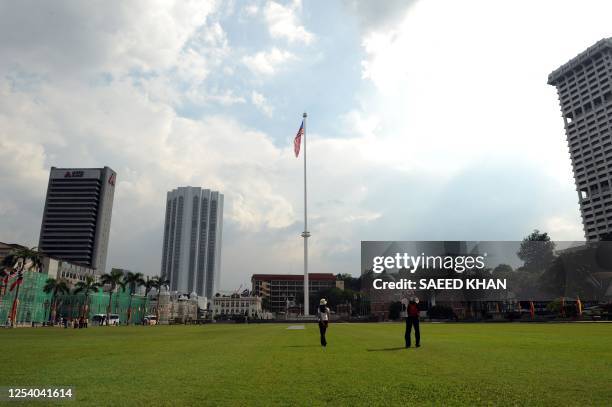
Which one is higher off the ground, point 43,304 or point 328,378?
point 43,304

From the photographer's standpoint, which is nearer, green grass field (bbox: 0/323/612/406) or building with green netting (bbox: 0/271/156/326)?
green grass field (bbox: 0/323/612/406)

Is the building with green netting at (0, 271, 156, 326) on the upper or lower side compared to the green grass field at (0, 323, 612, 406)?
upper

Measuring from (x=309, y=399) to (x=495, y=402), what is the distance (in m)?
3.00

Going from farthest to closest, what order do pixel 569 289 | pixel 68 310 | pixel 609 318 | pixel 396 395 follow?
pixel 68 310
pixel 569 289
pixel 609 318
pixel 396 395

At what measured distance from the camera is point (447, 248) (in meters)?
89.8

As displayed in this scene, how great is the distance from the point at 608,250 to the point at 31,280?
133 metres

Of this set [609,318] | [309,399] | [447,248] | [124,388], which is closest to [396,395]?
[309,399]

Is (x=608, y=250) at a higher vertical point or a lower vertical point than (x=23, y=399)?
Answer: higher

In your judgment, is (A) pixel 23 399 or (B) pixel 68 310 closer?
(A) pixel 23 399

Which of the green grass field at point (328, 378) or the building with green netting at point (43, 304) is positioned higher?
the building with green netting at point (43, 304)

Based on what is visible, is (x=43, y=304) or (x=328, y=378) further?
(x=43, y=304)

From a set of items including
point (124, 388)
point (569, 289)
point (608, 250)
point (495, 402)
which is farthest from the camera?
point (608, 250)

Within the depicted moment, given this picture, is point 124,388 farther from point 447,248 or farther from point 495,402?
point 447,248

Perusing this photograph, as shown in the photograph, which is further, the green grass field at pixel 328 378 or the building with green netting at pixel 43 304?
the building with green netting at pixel 43 304
